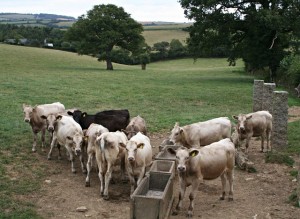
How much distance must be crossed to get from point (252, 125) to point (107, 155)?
6.05m

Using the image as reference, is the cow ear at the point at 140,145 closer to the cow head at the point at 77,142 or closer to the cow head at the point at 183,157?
the cow head at the point at 183,157

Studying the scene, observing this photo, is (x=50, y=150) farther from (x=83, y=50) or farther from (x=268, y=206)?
(x=83, y=50)

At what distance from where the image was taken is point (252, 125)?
1427cm

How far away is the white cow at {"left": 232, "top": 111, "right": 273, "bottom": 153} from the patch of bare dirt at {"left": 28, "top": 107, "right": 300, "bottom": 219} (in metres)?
1.51

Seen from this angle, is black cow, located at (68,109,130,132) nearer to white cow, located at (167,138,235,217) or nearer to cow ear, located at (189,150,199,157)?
white cow, located at (167,138,235,217)

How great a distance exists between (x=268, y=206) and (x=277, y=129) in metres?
5.19

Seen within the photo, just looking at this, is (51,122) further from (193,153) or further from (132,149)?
(193,153)

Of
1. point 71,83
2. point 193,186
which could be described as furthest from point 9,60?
point 193,186

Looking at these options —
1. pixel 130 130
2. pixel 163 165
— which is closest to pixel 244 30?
pixel 130 130

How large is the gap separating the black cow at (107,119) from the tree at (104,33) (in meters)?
35.1

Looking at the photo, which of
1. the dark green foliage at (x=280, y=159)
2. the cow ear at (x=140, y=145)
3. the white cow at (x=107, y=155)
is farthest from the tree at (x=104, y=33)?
the cow ear at (x=140, y=145)


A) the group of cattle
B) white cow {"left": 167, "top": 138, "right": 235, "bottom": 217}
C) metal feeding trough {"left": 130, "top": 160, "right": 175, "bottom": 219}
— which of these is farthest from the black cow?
white cow {"left": 167, "top": 138, "right": 235, "bottom": 217}

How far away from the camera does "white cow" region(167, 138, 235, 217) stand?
9.30 metres

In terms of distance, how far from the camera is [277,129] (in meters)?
14.6
